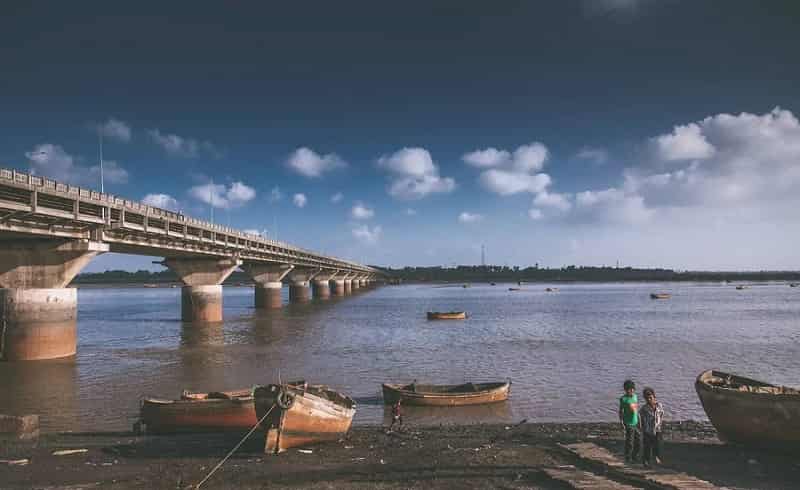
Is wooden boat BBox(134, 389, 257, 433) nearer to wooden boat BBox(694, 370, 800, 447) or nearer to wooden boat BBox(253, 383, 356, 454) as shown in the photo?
wooden boat BBox(253, 383, 356, 454)

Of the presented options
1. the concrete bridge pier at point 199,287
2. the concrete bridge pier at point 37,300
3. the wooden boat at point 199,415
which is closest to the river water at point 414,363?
the concrete bridge pier at point 37,300

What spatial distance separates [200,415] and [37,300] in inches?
753

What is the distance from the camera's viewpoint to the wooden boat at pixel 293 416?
13.3m

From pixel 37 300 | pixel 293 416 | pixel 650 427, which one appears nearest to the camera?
pixel 650 427

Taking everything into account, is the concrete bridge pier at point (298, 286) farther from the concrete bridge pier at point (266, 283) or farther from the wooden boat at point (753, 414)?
the wooden boat at point (753, 414)

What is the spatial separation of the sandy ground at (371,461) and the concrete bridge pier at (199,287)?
41820 mm

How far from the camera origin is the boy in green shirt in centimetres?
1191

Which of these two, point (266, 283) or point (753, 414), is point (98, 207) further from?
point (266, 283)

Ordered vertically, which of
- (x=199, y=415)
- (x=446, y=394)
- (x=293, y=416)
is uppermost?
(x=293, y=416)

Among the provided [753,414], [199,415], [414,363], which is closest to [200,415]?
[199,415]

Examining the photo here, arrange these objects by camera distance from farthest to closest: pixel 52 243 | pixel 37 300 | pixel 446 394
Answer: pixel 52 243
pixel 37 300
pixel 446 394

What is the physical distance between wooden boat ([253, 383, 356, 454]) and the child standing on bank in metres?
7.62

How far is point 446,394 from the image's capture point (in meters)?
20.0

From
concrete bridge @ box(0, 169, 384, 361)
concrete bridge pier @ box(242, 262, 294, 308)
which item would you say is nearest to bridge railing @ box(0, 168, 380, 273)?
concrete bridge @ box(0, 169, 384, 361)
